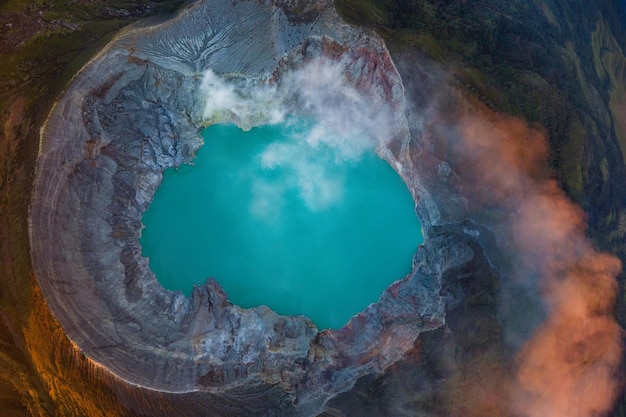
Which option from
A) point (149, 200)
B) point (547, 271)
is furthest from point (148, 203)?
point (547, 271)

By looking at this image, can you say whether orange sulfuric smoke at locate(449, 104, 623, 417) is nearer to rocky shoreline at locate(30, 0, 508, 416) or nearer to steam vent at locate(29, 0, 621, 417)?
steam vent at locate(29, 0, 621, 417)

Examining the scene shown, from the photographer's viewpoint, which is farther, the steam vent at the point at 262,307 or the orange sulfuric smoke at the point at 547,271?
the orange sulfuric smoke at the point at 547,271

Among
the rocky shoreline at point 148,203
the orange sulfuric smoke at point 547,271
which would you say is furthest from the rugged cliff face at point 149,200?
the orange sulfuric smoke at point 547,271

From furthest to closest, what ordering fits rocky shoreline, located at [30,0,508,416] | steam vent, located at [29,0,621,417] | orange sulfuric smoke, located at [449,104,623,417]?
orange sulfuric smoke, located at [449,104,623,417]
steam vent, located at [29,0,621,417]
rocky shoreline, located at [30,0,508,416]

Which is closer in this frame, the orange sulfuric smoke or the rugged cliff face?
the rugged cliff face

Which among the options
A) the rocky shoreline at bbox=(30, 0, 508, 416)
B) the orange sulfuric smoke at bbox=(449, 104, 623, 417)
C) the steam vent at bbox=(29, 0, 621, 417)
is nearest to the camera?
the rocky shoreline at bbox=(30, 0, 508, 416)

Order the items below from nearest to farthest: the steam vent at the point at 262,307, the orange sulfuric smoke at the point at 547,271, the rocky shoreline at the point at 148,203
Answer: the rocky shoreline at the point at 148,203 < the steam vent at the point at 262,307 < the orange sulfuric smoke at the point at 547,271

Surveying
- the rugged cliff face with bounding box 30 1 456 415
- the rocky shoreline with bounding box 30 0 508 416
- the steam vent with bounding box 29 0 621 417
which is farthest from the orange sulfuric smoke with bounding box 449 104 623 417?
the rugged cliff face with bounding box 30 1 456 415

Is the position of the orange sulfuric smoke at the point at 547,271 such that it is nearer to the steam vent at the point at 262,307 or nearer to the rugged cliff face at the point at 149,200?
the steam vent at the point at 262,307
